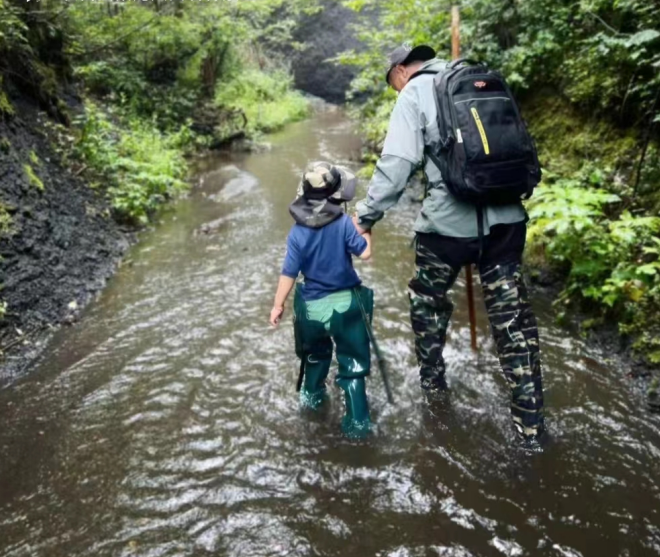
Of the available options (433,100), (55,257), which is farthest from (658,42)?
(55,257)

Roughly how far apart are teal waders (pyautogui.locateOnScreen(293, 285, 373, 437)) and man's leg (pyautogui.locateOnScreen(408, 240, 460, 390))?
0.32m

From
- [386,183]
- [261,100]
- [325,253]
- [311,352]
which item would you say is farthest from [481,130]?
A: [261,100]

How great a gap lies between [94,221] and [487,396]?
5.49 m

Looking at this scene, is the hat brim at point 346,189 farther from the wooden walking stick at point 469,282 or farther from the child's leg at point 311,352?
the wooden walking stick at point 469,282

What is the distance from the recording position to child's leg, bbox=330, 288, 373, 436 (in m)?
3.30

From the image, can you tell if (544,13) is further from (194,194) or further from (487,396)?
(194,194)

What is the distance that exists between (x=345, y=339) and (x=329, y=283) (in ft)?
1.26

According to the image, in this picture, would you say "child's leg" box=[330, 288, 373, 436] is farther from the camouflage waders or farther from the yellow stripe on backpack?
the yellow stripe on backpack

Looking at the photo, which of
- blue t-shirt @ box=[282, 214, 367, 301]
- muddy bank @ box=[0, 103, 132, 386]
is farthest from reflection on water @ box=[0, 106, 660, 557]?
blue t-shirt @ box=[282, 214, 367, 301]

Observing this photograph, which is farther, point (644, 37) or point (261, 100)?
point (261, 100)

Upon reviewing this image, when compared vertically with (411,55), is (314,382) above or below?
below

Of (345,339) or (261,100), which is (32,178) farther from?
(261,100)

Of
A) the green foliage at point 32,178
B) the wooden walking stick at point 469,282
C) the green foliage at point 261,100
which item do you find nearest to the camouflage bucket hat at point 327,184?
the wooden walking stick at point 469,282

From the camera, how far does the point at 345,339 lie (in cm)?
333
